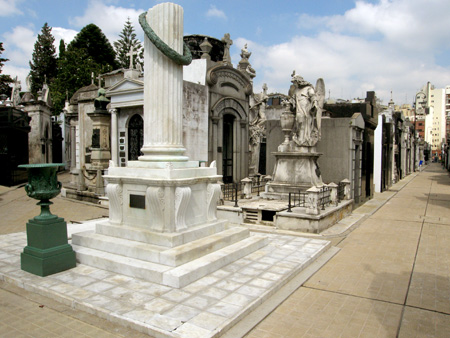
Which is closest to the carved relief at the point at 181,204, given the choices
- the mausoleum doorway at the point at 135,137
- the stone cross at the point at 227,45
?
the mausoleum doorway at the point at 135,137

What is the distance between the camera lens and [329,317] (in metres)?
4.50

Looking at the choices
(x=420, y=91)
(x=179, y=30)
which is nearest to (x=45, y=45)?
(x=179, y=30)

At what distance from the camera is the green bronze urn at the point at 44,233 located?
538 cm

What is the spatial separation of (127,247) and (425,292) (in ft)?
15.8

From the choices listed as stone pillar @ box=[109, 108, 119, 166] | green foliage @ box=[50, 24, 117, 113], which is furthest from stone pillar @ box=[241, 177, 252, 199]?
green foliage @ box=[50, 24, 117, 113]

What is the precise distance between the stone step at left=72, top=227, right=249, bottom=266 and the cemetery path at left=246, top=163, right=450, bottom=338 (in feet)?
5.43

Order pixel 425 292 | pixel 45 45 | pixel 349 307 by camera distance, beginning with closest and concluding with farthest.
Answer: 1. pixel 349 307
2. pixel 425 292
3. pixel 45 45

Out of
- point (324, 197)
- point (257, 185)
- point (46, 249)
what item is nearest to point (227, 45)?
point (257, 185)

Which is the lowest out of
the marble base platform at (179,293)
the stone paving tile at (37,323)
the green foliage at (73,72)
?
the stone paving tile at (37,323)

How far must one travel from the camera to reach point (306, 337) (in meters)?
3.97

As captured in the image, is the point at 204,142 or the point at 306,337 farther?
the point at 204,142

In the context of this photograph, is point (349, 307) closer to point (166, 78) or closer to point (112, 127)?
point (166, 78)

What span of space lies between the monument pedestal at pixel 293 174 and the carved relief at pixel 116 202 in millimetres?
6409

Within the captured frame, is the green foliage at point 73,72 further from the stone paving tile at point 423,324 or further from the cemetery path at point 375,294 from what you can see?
the stone paving tile at point 423,324
